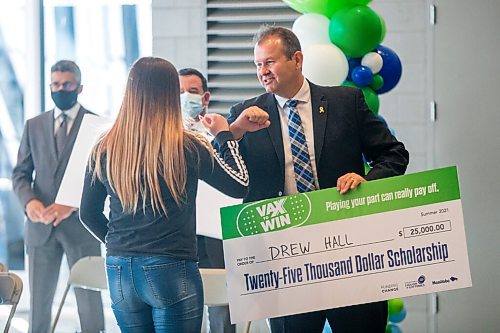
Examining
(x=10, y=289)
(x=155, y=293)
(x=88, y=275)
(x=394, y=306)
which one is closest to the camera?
(x=155, y=293)

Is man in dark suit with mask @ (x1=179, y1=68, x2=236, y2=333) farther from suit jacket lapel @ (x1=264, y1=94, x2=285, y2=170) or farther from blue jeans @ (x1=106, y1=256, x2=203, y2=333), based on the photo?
blue jeans @ (x1=106, y1=256, x2=203, y2=333)

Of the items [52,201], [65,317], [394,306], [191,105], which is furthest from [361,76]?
[65,317]

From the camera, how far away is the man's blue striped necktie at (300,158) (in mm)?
3209

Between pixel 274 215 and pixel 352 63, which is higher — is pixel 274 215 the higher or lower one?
the lower one

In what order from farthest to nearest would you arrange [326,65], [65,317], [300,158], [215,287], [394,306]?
[65,317]
[394,306]
[326,65]
[215,287]
[300,158]

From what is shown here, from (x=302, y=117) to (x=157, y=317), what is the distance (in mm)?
943

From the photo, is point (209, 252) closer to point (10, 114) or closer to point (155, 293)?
point (155, 293)

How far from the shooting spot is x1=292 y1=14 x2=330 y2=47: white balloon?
4.22 metres

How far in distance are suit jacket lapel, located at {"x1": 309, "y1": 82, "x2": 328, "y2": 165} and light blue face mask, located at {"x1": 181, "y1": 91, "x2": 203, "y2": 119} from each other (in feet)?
4.09

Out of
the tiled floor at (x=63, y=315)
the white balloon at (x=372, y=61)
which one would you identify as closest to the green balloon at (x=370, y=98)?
the white balloon at (x=372, y=61)

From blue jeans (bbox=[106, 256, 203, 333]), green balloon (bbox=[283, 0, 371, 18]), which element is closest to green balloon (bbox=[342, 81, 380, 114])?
green balloon (bbox=[283, 0, 371, 18])

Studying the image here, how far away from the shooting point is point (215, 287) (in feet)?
13.0

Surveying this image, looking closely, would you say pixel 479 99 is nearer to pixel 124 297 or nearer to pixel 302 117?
pixel 302 117

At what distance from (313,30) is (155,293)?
73.5 inches
